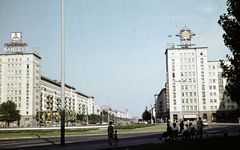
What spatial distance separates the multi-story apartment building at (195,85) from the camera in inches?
4422

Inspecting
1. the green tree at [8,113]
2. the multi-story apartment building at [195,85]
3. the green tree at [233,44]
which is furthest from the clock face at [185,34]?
the green tree at [233,44]

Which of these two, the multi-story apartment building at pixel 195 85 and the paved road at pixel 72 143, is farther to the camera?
the multi-story apartment building at pixel 195 85

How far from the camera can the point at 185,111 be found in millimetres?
111562

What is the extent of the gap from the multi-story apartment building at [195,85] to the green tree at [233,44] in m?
97.2

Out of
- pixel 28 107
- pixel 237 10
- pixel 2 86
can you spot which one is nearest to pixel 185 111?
pixel 28 107

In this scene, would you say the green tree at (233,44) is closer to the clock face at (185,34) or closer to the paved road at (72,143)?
the paved road at (72,143)

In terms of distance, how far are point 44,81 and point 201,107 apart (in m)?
70.1

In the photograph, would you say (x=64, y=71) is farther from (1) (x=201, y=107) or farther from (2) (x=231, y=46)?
(1) (x=201, y=107)

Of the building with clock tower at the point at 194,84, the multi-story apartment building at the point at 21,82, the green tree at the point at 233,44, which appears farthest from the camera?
the building with clock tower at the point at 194,84

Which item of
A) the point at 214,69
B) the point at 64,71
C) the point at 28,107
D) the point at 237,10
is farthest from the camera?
the point at 214,69

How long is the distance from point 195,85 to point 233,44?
101915 mm

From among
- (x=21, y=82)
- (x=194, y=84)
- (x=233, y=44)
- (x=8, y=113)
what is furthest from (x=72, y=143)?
(x=194, y=84)

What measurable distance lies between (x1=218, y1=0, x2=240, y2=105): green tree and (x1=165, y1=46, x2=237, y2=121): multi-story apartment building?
97172mm

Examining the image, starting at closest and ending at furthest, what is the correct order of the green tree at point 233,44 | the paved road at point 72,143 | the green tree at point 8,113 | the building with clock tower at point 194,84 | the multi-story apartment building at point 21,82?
the green tree at point 233,44 → the paved road at point 72,143 → the green tree at point 8,113 → the multi-story apartment building at point 21,82 → the building with clock tower at point 194,84
